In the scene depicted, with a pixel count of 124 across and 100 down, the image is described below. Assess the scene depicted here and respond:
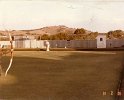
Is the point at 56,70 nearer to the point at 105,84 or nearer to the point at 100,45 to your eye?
the point at 105,84

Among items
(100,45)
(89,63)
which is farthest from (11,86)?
(100,45)

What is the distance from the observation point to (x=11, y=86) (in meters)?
19.3

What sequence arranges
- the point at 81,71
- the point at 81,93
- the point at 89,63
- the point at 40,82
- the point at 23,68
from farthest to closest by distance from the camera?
1. the point at 89,63
2. the point at 23,68
3. the point at 81,71
4. the point at 40,82
5. the point at 81,93

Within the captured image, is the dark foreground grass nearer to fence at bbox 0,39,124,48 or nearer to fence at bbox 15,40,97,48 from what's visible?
fence at bbox 0,39,124,48

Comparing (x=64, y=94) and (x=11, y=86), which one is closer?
(x=64, y=94)

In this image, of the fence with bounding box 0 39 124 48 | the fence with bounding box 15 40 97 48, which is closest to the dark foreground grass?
the fence with bounding box 0 39 124 48

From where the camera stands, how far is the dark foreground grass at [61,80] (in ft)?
57.6

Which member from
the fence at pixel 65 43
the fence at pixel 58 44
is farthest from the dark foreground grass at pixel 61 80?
A: the fence at pixel 58 44

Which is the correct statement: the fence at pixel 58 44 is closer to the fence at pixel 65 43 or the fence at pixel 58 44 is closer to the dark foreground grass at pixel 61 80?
the fence at pixel 65 43

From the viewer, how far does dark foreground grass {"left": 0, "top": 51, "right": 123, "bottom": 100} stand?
1755cm

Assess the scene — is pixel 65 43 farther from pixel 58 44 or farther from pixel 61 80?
pixel 61 80

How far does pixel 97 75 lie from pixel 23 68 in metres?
6.36

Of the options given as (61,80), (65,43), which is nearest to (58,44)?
(65,43)

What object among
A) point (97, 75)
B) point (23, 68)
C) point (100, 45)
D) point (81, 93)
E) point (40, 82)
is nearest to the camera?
point (81, 93)
